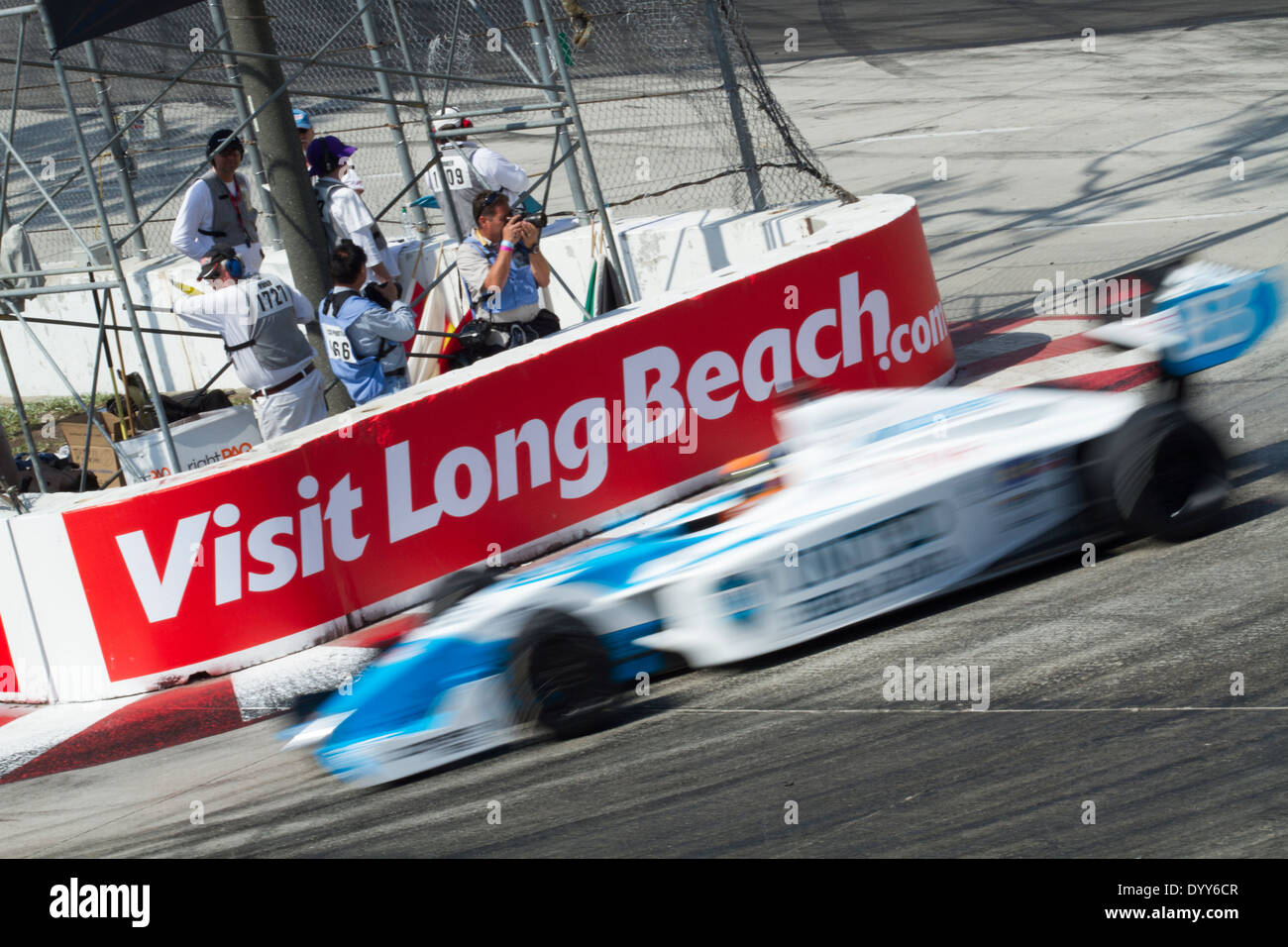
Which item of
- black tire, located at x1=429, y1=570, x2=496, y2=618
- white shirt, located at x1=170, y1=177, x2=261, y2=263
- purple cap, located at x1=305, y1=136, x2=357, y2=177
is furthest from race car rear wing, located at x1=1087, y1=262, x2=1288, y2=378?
white shirt, located at x1=170, y1=177, x2=261, y2=263

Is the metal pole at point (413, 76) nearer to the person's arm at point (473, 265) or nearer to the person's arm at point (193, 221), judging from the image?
the person's arm at point (473, 265)

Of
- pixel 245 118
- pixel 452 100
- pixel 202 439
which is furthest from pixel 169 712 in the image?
pixel 452 100

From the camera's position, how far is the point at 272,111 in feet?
27.7

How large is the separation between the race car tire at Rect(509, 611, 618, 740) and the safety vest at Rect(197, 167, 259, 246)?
5.43 m

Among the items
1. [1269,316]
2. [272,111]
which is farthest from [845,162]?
[1269,316]

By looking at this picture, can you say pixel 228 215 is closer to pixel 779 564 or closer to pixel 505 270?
pixel 505 270

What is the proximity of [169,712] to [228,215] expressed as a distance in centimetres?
428

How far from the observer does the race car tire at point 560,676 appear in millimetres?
5016

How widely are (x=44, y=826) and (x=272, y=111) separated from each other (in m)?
4.79

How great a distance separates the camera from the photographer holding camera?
26.1 feet
